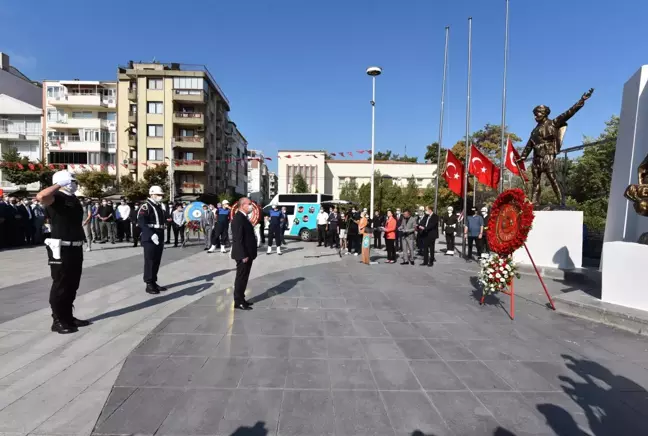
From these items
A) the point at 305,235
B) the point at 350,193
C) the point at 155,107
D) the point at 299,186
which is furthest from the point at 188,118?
the point at 305,235

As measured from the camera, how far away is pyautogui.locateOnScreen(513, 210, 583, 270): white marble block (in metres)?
9.44

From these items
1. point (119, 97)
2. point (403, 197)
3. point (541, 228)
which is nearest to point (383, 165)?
point (403, 197)

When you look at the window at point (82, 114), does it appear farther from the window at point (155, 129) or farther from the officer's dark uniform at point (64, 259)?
the officer's dark uniform at point (64, 259)

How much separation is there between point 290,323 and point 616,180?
9.08 m

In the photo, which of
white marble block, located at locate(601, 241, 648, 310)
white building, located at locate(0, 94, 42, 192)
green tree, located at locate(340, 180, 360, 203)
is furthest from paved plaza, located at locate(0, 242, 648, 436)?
white building, located at locate(0, 94, 42, 192)

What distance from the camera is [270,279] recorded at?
8.91m

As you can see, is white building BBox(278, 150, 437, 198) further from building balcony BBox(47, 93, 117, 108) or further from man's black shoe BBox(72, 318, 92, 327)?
man's black shoe BBox(72, 318, 92, 327)

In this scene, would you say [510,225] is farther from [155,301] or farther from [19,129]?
[19,129]

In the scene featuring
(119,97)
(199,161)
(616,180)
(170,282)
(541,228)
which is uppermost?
(119,97)

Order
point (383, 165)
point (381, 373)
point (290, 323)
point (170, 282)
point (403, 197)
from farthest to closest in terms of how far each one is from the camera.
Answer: point (383, 165) < point (403, 197) < point (170, 282) < point (290, 323) < point (381, 373)

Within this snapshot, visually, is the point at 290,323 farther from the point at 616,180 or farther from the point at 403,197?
the point at 403,197

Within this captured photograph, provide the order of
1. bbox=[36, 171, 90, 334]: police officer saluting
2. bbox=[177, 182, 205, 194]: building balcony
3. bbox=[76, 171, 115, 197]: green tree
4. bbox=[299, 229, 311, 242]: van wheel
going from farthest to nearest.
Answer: bbox=[177, 182, 205, 194]: building balcony, bbox=[76, 171, 115, 197]: green tree, bbox=[299, 229, 311, 242]: van wheel, bbox=[36, 171, 90, 334]: police officer saluting

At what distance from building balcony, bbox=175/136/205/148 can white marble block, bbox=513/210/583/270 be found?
38038 millimetres

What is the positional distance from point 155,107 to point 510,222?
43154 mm
